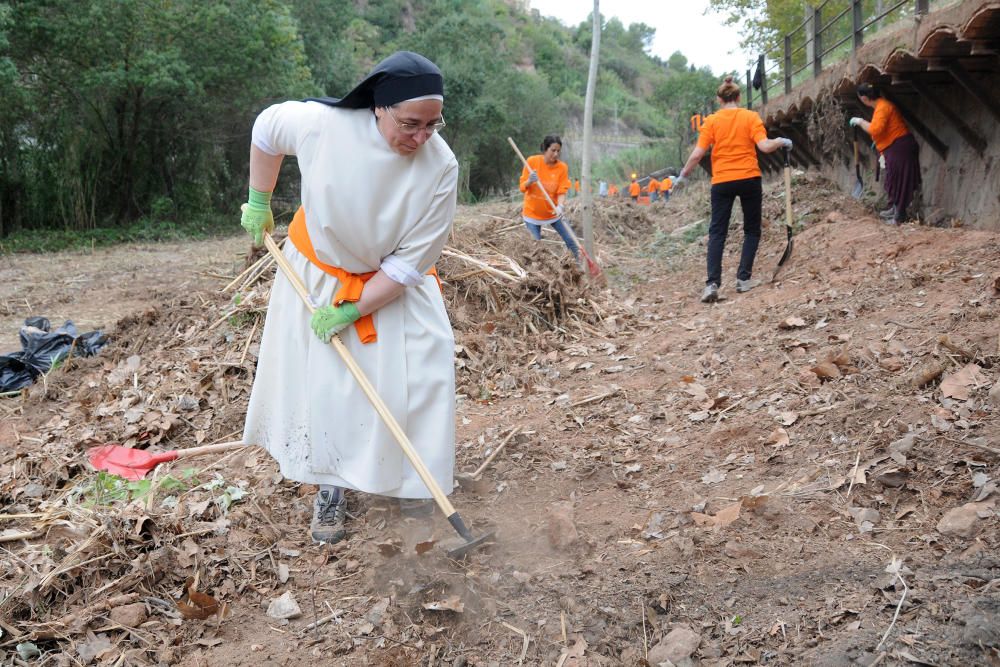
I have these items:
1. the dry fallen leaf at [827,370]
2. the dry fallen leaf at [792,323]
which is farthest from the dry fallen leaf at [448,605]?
the dry fallen leaf at [792,323]

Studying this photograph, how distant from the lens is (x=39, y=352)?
5.96 m

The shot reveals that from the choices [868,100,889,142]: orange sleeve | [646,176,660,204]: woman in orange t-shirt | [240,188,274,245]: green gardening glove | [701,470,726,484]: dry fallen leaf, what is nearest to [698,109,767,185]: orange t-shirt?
[868,100,889,142]: orange sleeve

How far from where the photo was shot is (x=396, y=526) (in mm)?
3414

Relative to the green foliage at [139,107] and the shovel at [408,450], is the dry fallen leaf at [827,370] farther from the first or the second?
the green foliage at [139,107]

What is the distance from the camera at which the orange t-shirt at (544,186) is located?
30.7 ft

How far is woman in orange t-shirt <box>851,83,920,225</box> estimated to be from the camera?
28.5 feet

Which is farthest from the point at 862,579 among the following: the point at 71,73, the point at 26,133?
the point at 26,133

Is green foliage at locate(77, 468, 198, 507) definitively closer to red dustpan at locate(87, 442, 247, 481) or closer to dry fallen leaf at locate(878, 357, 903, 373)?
red dustpan at locate(87, 442, 247, 481)

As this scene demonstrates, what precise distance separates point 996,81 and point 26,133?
58.1 ft

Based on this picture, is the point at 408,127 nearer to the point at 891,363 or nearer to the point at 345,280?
the point at 345,280

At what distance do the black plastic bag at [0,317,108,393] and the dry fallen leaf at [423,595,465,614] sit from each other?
4413 millimetres

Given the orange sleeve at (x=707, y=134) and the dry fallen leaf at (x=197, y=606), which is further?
the orange sleeve at (x=707, y=134)

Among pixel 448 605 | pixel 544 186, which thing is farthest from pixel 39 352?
pixel 544 186

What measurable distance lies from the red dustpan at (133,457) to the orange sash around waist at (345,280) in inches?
54.2
